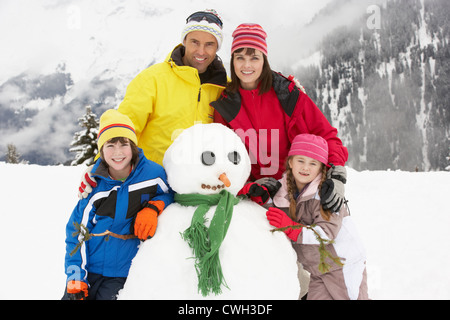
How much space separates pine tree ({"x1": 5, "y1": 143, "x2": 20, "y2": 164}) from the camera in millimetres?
29078

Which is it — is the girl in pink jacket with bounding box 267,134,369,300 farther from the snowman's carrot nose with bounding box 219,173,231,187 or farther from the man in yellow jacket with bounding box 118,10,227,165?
the man in yellow jacket with bounding box 118,10,227,165

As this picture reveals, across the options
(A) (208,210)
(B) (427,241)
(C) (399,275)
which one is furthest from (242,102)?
(B) (427,241)

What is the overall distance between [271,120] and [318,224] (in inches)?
35.8

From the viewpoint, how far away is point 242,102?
2631 millimetres

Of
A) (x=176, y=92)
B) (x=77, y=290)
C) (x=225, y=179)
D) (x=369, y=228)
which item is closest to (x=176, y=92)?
(x=176, y=92)

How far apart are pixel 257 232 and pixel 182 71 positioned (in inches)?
56.5

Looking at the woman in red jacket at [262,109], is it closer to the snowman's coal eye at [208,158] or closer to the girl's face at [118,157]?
the snowman's coal eye at [208,158]

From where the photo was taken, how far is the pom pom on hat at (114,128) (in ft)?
7.18

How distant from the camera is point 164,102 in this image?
8.57 ft

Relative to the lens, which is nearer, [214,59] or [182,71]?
[182,71]

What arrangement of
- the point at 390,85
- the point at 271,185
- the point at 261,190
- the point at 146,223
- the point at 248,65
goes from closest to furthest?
1. the point at 146,223
2. the point at 261,190
3. the point at 271,185
4. the point at 248,65
5. the point at 390,85

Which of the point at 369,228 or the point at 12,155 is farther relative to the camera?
the point at 12,155

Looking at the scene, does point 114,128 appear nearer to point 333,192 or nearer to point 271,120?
point 271,120
